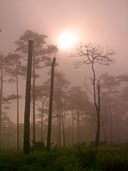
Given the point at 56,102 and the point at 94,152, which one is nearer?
the point at 94,152

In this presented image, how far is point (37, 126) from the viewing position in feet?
181

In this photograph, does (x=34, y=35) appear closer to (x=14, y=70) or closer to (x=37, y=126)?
(x=14, y=70)

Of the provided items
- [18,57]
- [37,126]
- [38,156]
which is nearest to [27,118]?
[38,156]

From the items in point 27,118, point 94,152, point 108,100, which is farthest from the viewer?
point 108,100

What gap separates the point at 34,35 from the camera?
938 inches

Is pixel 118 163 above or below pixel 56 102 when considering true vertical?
below

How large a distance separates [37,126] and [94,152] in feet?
151

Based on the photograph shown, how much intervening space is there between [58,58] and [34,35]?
586cm

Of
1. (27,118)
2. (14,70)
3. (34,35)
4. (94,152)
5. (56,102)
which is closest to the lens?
(94,152)

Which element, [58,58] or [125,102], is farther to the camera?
[125,102]

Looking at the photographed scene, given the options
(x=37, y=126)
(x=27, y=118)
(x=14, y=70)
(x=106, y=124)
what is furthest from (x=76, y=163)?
(x=37, y=126)

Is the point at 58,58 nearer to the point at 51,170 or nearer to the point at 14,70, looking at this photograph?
the point at 14,70

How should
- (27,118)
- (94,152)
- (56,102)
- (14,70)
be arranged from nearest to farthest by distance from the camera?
1. (94,152)
2. (27,118)
3. (14,70)
4. (56,102)

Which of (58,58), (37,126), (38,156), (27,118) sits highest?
(58,58)
